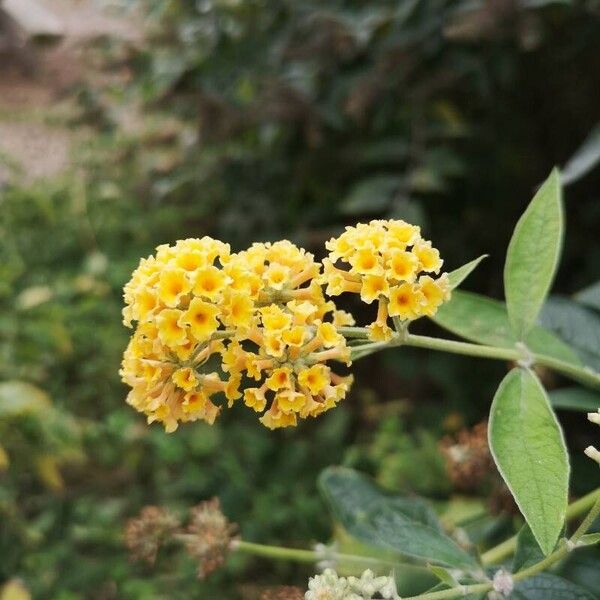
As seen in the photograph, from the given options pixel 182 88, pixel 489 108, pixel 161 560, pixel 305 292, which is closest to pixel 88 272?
pixel 182 88

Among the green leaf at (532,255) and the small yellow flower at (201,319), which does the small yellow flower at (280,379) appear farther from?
the green leaf at (532,255)

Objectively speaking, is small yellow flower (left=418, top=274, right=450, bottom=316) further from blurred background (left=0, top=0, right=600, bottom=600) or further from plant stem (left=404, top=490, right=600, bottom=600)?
blurred background (left=0, top=0, right=600, bottom=600)

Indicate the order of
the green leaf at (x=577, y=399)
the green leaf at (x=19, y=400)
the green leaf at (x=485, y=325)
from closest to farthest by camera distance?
1. the green leaf at (x=485, y=325)
2. the green leaf at (x=577, y=399)
3. the green leaf at (x=19, y=400)

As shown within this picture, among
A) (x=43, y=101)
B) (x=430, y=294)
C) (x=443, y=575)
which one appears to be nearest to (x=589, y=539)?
(x=443, y=575)

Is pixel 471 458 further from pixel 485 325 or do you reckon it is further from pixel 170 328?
pixel 170 328

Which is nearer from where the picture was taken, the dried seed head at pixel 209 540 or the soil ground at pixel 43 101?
the dried seed head at pixel 209 540

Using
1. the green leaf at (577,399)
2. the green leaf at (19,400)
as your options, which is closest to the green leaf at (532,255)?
the green leaf at (577,399)

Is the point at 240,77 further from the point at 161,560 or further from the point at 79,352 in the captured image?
the point at 161,560
